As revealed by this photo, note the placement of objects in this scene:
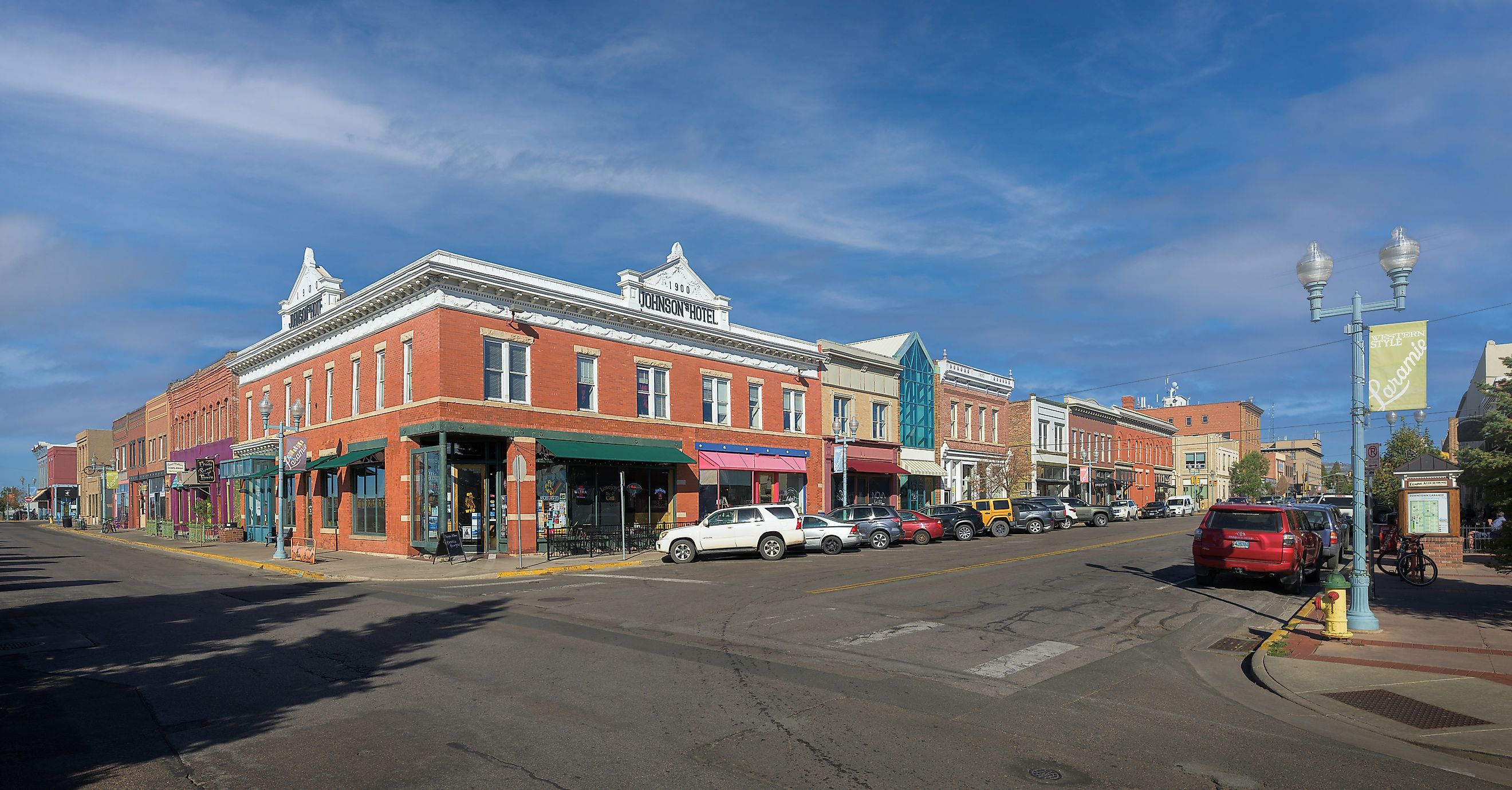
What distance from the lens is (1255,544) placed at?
17344 millimetres

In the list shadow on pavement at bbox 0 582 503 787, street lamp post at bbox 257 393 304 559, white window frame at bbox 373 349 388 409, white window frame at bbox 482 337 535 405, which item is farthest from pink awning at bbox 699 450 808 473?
shadow on pavement at bbox 0 582 503 787

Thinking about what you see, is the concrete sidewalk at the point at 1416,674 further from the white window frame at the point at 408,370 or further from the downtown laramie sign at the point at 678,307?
the white window frame at the point at 408,370

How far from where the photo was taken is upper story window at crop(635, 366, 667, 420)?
33.5 m

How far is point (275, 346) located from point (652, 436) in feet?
57.1

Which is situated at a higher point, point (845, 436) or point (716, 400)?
point (716, 400)

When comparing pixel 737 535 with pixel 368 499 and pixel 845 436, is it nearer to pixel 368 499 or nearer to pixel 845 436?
pixel 368 499

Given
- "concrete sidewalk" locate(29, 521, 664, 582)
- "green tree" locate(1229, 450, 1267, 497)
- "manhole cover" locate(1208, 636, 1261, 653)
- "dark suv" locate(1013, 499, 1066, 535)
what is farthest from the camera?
"green tree" locate(1229, 450, 1267, 497)

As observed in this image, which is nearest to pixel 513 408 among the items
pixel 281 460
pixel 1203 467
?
pixel 281 460

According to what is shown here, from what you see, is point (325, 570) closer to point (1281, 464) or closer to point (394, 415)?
point (394, 415)

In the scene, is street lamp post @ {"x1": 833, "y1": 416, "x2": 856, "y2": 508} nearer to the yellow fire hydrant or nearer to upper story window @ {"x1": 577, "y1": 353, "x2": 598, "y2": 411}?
upper story window @ {"x1": 577, "y1": 353, "x2": 598, "y2": 411}

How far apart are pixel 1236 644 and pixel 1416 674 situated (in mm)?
2657

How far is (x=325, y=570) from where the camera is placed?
24.5 m

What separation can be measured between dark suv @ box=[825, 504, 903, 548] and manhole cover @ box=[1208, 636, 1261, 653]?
1915 centimetres

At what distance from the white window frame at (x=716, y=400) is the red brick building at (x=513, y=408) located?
0.26 ft
